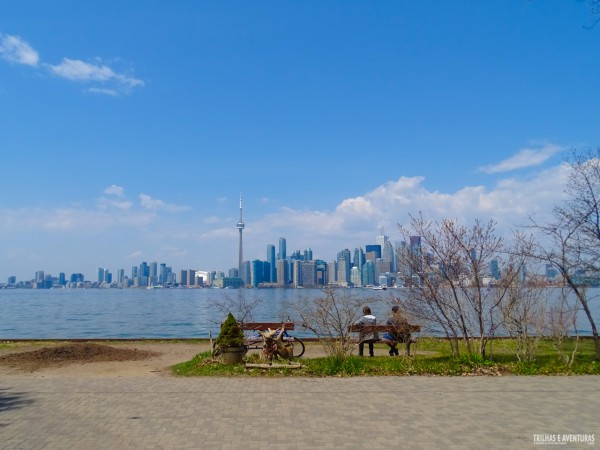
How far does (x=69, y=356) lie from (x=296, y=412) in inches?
382

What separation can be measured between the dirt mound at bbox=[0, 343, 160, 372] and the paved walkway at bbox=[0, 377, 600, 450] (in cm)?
360

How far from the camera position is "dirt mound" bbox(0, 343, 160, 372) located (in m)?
13.0

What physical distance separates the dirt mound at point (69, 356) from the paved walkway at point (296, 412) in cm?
360

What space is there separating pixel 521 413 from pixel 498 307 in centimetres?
453

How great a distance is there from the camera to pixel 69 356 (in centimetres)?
1410

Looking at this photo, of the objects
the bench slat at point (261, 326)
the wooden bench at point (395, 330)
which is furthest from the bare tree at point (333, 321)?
the bench slat at point (261, 326)

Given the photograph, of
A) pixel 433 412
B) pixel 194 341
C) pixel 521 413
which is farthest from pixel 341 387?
pixel 194 341

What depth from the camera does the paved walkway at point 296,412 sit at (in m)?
5.88

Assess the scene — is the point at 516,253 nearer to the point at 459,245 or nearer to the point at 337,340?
the point at 459,245

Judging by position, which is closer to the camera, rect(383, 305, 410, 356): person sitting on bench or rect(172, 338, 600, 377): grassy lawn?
rect(172, 338, 600, 377): grassy lawn

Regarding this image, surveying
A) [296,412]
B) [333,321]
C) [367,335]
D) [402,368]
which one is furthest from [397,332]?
[296,412]

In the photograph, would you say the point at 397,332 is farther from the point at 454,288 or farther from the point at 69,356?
the point at 69,356

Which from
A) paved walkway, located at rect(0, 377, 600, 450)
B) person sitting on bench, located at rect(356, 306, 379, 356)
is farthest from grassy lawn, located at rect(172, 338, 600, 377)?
person sitting on bench, located at rect(356, 306, 379, 356)

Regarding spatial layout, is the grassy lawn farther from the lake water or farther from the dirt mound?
the dirt mound
